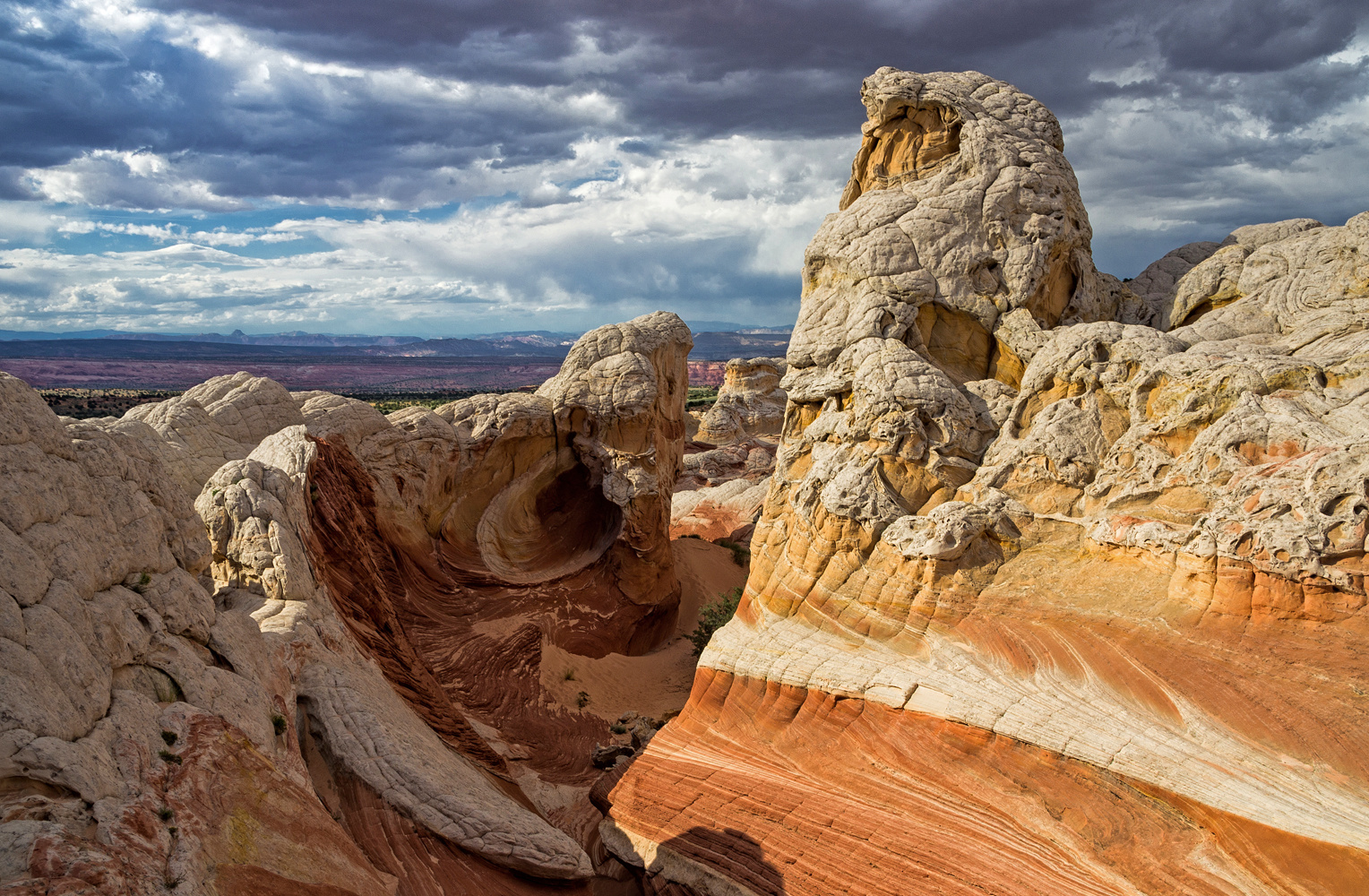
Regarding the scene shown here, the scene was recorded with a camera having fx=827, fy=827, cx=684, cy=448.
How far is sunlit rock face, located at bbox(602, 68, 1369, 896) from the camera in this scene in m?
8.43

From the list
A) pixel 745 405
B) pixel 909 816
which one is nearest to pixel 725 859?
pixel 909 816

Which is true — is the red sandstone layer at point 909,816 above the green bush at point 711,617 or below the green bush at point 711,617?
above

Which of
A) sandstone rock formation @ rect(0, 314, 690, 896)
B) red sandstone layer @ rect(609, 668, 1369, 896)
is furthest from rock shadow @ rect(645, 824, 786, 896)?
sandstone rock formation @ rect(0, 314, 690, 896)

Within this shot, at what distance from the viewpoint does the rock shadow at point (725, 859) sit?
33.3ft

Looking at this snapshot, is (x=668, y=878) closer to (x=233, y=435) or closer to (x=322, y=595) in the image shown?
(x=322, y=595)

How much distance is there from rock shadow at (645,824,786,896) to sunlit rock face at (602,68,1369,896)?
1.9 inches

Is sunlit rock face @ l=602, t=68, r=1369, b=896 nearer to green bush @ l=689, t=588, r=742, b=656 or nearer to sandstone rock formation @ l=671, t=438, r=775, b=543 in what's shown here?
green bush @ l=689, t=588, r=742, b=656

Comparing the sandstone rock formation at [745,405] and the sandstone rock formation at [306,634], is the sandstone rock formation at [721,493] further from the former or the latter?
the sandstone rock formation at [306,634]

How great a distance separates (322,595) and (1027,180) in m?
13.3

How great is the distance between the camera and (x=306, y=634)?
390 inches

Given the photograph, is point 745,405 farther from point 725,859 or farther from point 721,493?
point 725,859

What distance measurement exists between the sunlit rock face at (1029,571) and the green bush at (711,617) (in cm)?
717

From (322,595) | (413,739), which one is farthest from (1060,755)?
(322,595)

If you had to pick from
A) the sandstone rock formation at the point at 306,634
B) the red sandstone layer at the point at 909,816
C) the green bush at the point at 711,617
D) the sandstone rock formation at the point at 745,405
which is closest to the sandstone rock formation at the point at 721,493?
the green bush at the point at 711,617
